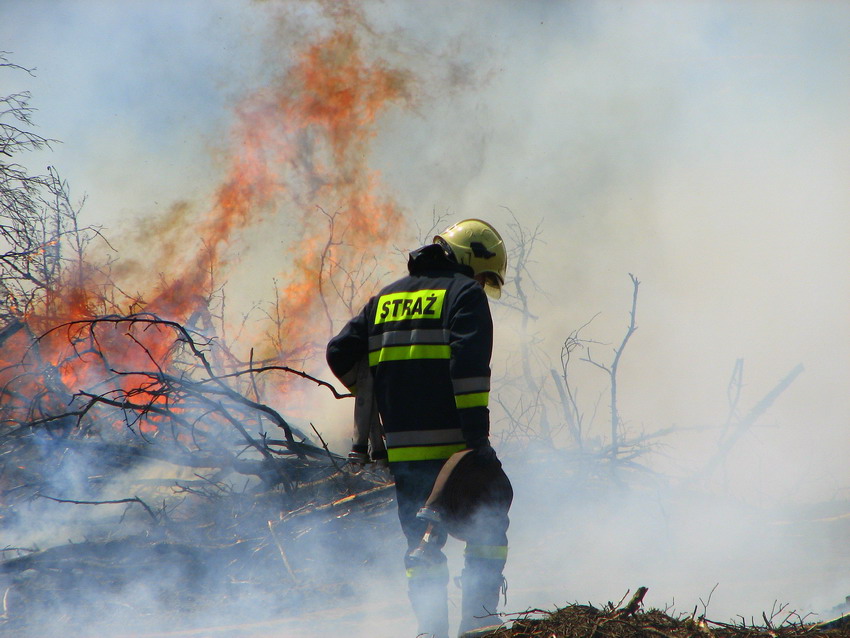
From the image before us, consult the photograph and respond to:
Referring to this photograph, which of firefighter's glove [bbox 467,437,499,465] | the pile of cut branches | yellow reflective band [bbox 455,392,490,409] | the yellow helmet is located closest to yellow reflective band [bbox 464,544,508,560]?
firefighter's glove [bbox 467,437,499,465]

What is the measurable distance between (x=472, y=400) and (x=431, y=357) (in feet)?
1.05

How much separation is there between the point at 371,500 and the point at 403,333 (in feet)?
6.73

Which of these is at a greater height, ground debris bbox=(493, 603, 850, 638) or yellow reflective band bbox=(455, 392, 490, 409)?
yellow reflective band bbox=(455, 392, 490, 409)

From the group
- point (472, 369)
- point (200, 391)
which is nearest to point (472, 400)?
point (472, 369)

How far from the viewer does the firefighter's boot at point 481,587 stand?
312cm

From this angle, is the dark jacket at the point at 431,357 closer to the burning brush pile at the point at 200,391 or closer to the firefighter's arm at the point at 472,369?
the firefighter's arm at the point at 472,369

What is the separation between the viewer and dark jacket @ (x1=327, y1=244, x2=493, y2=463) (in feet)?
10.3

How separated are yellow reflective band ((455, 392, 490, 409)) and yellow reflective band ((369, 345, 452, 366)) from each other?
22cm

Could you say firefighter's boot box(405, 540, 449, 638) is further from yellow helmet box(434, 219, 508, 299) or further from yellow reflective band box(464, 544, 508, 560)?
yellow helmet box(434, 219, 508, 299)

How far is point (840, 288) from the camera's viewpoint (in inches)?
376

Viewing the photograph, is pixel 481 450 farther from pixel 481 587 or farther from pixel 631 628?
pixel 631 628

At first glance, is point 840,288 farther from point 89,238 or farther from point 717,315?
point 89,238

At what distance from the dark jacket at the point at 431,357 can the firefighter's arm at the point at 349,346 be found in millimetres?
14

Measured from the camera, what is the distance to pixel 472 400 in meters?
3.10
